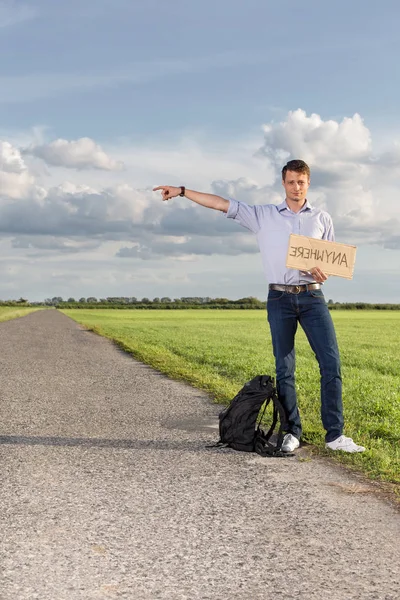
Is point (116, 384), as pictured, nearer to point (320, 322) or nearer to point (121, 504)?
point (320, 322)

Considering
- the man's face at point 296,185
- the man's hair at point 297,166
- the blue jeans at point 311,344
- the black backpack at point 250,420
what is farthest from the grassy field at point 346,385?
the man's hair at point 297,166

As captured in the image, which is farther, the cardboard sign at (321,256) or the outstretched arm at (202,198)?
the outstretched arm at (202,198)

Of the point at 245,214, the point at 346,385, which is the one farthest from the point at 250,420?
the point at 346,385

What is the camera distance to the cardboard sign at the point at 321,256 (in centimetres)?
604

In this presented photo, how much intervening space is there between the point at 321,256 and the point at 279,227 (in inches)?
19.2

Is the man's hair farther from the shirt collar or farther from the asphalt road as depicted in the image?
the asphalt road

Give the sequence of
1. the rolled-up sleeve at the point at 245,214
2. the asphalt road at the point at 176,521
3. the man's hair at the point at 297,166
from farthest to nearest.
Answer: the rolled-up sleeve at the point at 245,214 → the man's hair at the point at 297,166 → the asphalt road at the point at 176,521

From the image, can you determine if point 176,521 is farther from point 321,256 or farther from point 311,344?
point 321,256

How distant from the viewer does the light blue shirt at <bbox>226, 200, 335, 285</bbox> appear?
20.5 ft

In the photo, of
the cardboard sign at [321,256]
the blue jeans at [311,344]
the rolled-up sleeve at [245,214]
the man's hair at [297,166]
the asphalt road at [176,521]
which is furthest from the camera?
the rolled-up sleeve at [245,214]

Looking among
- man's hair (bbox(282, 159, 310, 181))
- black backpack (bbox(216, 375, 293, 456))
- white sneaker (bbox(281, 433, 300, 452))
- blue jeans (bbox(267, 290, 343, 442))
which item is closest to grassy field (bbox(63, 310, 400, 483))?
white sneaker (bbox(281, 433, 300, 452))

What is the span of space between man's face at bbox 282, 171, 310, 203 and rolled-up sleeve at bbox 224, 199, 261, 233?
352mm

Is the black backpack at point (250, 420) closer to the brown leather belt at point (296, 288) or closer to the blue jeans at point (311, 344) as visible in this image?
the blue jeans at point (311, 344)

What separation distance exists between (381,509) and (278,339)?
2.12 metres
